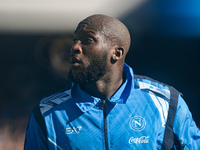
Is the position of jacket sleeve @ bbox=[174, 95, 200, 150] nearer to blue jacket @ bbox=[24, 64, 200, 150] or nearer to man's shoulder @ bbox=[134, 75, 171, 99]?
blue jacket @ bbox=[24, 64, 200, 150]

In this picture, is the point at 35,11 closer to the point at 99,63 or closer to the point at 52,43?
the point at 52,43

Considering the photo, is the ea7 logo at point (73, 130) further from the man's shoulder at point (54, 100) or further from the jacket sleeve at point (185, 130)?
the jacket sleeve at point (185, 130)

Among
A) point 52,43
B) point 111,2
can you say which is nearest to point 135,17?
point 111,2

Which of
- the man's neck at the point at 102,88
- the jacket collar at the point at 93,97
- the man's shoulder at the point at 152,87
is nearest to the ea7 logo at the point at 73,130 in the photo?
the jacket collar at the point at 93,97

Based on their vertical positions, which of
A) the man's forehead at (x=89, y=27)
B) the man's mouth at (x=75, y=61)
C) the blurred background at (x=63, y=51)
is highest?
the man's forehead at (x=89, y=27)

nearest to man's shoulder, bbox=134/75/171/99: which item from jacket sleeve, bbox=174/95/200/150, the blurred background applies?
jacket sleeve, bbox=174/95/200/150

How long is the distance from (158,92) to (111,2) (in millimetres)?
2075

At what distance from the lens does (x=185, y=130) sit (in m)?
1.87

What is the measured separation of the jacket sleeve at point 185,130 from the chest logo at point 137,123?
9.0 inches

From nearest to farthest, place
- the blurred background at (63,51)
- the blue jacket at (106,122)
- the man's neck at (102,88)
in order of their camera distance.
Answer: the blue jacket at (106,122) < the man's neck at (102,88) < the blurred background at (63,51)

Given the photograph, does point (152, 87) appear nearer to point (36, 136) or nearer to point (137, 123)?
point (137, 123)

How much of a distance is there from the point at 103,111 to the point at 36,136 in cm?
49

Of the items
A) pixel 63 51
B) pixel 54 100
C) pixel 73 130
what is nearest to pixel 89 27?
pixel 54 100

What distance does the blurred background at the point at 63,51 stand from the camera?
3.77 meters
